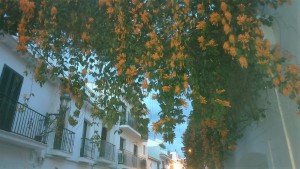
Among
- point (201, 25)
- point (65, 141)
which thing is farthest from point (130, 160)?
point (201, 25)

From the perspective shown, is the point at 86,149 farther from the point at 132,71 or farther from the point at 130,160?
the point at 132,71

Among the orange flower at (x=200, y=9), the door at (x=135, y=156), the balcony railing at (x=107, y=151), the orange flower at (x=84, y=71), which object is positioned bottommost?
the orange flower at (x=84, y=71)

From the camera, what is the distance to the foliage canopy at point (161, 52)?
3691 mm

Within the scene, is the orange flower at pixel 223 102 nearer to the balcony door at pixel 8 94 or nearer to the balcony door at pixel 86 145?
the balcony door at pixel 8 94

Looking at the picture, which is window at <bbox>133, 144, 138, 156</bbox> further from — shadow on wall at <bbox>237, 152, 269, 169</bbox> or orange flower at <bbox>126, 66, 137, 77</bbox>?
orange flower at <bbox>126, 66, 137, 77</bbox>

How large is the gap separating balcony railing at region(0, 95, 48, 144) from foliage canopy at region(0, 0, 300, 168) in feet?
18.6

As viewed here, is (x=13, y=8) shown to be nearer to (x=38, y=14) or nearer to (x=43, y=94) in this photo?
(x=38, y=14)

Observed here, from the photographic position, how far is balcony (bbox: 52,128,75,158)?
48.8ft

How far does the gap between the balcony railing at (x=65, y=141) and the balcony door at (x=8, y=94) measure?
3.65 meters

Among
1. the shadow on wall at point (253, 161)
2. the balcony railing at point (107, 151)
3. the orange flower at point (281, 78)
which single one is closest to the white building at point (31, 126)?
the balcony railing at point (107, 151)

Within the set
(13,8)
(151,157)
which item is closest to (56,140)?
(13,8)

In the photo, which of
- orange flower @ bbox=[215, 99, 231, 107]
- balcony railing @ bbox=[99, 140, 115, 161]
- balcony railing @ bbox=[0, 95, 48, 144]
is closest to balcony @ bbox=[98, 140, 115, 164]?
balcony railing @ bbox=[99, 140, 115, 161]

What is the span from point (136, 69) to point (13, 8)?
7.11ft

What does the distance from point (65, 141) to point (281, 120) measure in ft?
39.8
